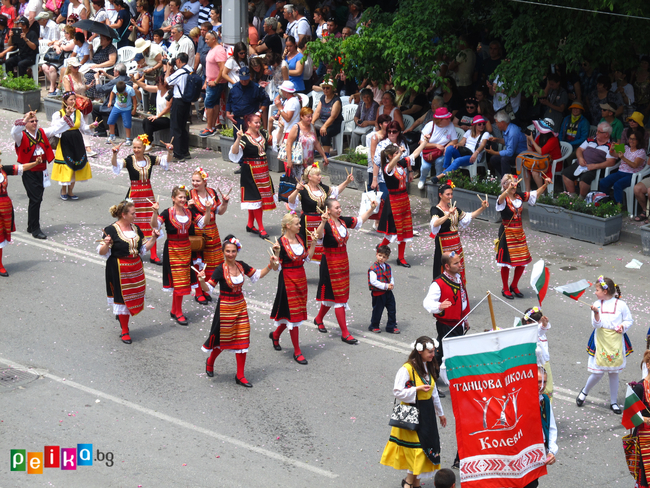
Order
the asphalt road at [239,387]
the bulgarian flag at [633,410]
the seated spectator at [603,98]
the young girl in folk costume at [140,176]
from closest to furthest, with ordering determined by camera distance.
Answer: the bulgarian flag at [633,410], the asphalt road at [239,387], the young girl in folk costume at [140,176], the seated spectator at [603,98]

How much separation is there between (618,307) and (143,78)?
13.5 metres

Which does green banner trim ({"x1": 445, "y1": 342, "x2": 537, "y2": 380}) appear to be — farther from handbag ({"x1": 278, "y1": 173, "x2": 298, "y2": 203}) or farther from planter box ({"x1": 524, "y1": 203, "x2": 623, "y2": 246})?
planter box ({"x1": 524, "y1": 203, "x2": 623, "y2": 246})

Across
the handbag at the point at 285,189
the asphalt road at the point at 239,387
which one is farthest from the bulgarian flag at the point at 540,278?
the handbag at the point at 285,189

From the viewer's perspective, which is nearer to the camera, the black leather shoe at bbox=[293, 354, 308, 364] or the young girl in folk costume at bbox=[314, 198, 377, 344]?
the black leather shoe at bbox=[293, 354, 308, 364]

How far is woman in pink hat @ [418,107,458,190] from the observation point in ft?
52.2

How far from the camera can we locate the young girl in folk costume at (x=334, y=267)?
10445 millimetres

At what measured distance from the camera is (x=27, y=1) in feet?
81.1

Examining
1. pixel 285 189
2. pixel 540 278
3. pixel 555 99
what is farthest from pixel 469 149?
pixel 540 278

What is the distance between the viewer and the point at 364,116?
17.4 metres

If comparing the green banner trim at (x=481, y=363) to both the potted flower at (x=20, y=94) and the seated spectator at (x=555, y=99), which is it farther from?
the potted flower at (x=20, y=94)

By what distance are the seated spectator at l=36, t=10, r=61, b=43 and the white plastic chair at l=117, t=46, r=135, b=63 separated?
2762 millimetres

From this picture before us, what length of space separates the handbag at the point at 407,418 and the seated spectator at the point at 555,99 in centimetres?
1005

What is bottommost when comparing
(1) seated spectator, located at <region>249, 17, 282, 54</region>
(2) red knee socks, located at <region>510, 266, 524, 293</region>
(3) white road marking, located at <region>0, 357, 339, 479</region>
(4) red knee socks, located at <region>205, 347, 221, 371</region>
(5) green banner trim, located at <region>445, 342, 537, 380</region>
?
(3) white road marking, located at <region>0, 357, 339, 479</region>

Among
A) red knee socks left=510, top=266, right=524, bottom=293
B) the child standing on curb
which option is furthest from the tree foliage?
the child standing on curb
